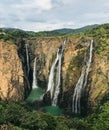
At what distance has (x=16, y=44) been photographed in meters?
63.7

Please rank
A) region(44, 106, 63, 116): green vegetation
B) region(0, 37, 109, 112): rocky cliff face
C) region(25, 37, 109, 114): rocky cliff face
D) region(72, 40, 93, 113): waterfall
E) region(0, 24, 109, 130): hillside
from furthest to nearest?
region(72, 40, 93, 113): waterfall
region(0, 37, 109, 112): rocky cliff face
region(0, 24, 109, 130): hillside
region(25, 37, 109, 114): rocky cliff face
region(44, 106, 63, 116): green vegetation

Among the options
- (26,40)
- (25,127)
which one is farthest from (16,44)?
(25,127)

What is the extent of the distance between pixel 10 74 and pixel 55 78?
5877 millimetres

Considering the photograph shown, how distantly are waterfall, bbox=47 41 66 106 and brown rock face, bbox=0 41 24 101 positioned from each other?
381 centimetres

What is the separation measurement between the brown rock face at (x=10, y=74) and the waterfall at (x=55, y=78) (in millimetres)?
3808

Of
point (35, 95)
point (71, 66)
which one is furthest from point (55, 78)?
point (35, 95)

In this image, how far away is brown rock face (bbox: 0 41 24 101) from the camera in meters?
59.1

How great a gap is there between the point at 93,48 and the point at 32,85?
1002cm

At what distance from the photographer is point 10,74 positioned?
6016 centimetres

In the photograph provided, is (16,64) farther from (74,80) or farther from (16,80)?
(74,80)

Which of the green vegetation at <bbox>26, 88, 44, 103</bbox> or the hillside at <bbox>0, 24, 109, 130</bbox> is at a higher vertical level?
the hillside at <bbox>0, 24, 109, 130</bbox>

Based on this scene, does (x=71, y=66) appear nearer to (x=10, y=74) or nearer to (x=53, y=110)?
(x=53, y=110)

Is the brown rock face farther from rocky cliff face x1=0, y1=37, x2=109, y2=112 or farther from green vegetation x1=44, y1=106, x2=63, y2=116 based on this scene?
green vegetation x1=44, y1=106, x2=63, y2=116

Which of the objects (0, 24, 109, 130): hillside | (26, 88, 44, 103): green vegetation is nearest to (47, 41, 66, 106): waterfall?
(0, 24, 109, 130): hillside
